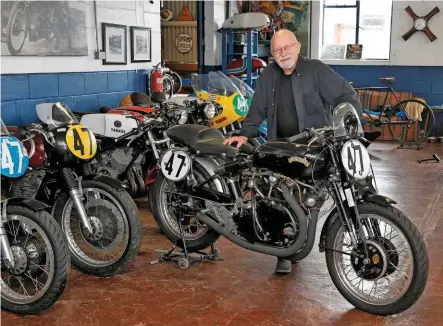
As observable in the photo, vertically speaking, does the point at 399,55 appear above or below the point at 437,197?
above

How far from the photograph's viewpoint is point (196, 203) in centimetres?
364

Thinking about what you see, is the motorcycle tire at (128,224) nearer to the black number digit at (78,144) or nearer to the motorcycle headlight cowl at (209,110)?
the black number digit at (78,144)

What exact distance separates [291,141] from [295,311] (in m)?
0.95

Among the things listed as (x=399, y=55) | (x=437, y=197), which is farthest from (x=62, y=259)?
(x=399, y=55)

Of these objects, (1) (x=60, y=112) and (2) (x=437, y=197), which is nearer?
(1) (x=60, y=112)

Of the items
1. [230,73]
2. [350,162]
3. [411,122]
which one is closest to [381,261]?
[350,162]

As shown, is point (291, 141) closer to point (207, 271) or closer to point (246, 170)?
point (246, 170)

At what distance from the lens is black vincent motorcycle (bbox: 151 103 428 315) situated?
2.90 m

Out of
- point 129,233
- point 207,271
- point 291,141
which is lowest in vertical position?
point 207,271

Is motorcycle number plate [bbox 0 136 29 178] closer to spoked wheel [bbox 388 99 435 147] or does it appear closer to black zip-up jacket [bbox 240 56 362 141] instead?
black zip-up jacket [bbox 240 56 362 141]

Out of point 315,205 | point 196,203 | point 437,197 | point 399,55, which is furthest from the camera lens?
point 399,55

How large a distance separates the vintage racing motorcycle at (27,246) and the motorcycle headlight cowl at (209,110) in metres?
2.29

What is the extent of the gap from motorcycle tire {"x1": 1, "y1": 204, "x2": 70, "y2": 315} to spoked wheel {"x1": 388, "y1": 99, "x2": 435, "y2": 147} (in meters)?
6.74

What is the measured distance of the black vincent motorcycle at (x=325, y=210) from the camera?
2.90 meters
